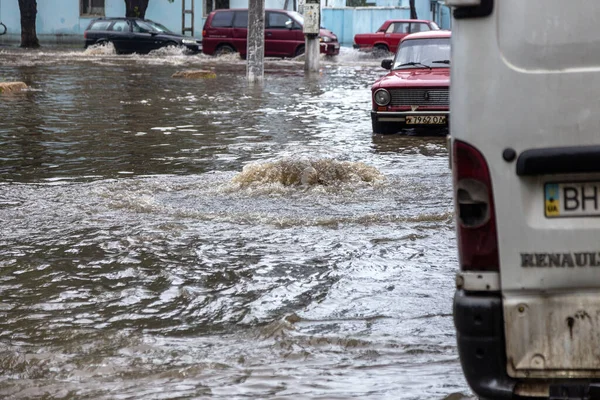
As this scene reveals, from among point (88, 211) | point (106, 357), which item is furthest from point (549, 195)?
point (88, 211)

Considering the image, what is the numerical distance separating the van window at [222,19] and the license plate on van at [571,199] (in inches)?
1244

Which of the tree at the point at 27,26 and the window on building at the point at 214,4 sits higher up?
the window on building at the point at 214,4

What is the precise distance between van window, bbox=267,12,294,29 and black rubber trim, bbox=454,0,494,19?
3166cm

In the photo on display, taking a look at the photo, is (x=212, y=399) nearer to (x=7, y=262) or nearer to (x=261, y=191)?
(x=7, y=262)

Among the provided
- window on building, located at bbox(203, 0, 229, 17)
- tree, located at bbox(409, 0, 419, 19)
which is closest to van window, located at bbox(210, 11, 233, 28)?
window on building, located at bbox(203, 0, 229, 17)

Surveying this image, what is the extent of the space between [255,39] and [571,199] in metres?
19.9

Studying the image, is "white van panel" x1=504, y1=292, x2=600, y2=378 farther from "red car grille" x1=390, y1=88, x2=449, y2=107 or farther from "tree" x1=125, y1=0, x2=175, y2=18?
"tree" x1=125, y1=0, x2=175, y2=18

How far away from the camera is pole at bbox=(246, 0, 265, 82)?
2228 cm

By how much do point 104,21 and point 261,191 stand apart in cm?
2967

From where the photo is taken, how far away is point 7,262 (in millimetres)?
6312

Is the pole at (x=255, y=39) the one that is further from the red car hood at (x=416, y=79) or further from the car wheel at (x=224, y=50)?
the car wheel at (x=224, y=50)

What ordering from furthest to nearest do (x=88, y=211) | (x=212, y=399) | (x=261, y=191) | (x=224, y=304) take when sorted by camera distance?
(x=261, y=191), (x=88, y=211), (x=224, y=304), (x=212, y=399)

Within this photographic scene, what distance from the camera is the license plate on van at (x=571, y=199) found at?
3.19 metres

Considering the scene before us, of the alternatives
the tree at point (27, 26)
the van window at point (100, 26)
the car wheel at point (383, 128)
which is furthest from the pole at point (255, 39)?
the tree at point (27, 26)
